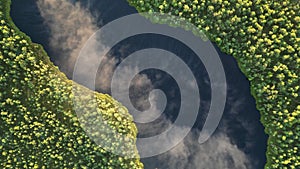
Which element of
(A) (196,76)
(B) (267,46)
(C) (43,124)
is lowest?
(B) (267,46)

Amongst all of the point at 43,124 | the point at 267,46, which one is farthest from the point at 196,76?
the point at 43,124

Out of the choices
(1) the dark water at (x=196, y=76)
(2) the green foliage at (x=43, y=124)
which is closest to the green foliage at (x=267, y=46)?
(1) the dark water at (x=196, y=76)

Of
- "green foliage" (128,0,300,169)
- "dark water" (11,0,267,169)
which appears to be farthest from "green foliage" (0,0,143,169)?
"green foliage" (128,0,300,169)

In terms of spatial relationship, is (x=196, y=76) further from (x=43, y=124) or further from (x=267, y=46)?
(x=43, y=124)

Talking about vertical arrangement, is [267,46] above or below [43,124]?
below

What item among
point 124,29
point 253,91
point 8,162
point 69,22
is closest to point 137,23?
point 124,29

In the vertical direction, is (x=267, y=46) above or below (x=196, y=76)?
below

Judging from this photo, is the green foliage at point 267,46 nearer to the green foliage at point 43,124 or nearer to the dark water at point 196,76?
the dark water at point 196,76

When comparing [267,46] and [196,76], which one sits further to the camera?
[196,76]
